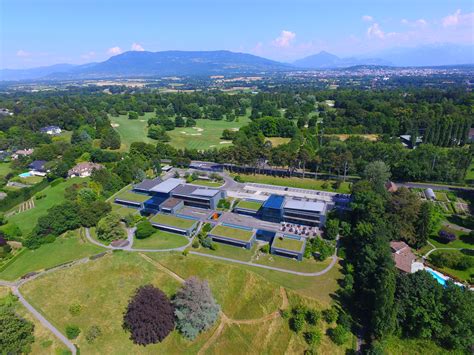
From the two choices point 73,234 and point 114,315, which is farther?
point 73,234

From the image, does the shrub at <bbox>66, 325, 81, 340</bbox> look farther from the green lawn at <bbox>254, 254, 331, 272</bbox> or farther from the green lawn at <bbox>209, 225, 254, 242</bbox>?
the green lawn at <bbox>254, 254, 331, 272</bbox>

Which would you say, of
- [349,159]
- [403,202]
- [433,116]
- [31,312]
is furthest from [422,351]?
[433,116]

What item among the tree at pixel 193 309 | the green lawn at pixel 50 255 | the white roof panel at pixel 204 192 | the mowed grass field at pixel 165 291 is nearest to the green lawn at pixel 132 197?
the white roof panel at pixel 204 192

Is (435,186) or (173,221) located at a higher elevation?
(435,186)

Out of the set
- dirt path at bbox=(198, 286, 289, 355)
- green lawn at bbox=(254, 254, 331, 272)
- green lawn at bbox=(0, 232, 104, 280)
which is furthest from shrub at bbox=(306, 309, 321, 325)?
green lawn at bbox=(0, 232, 104, 280)

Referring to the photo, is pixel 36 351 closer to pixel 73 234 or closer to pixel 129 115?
pixel 73 234

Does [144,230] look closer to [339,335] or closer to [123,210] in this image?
[123,210]

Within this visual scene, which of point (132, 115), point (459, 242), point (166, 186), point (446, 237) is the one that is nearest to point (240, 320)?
point (166, 186)
